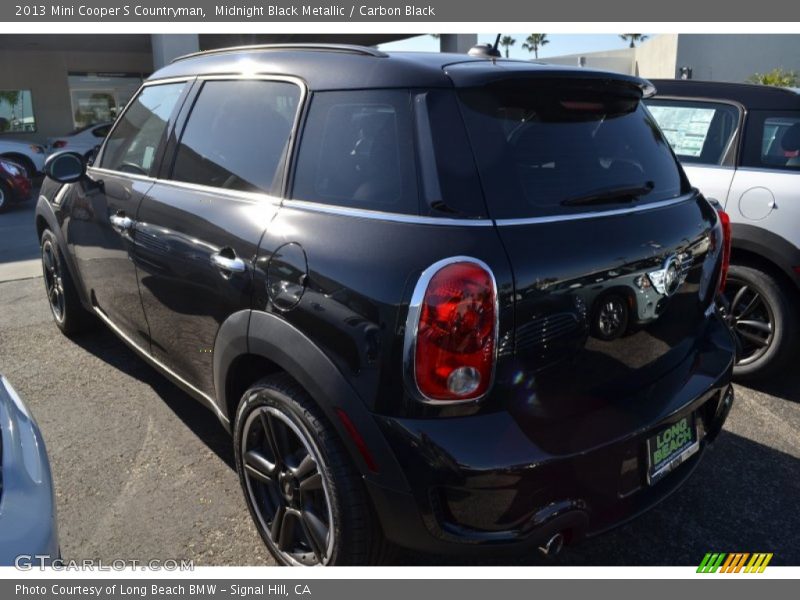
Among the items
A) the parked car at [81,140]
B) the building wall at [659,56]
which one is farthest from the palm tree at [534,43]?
the parked car at [81,140]

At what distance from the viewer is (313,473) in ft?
7.36

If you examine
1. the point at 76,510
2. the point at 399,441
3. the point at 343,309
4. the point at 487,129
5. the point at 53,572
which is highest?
the point at 487,129

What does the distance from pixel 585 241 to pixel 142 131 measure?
253 centimetres

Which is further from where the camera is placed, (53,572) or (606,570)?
(606,570)

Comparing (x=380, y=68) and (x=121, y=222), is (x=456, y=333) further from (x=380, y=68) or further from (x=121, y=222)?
(x=121, y=222)

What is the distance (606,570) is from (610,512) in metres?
0.41

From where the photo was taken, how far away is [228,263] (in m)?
2.46

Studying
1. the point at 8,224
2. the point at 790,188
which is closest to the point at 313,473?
the point at 790,188

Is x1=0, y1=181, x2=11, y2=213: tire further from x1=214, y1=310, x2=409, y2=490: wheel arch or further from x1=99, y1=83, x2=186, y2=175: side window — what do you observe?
x1=214, y1=310, x2=409, y2=490: wheel arch

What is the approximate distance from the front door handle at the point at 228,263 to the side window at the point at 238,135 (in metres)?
0.27

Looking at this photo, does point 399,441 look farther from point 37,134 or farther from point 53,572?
point 37,134

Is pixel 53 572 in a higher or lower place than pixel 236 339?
lower

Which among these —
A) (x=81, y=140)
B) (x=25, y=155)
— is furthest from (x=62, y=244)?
(x=81, y=140)

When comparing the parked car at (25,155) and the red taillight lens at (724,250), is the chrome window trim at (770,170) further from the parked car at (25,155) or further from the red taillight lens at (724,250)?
the parked car at (25,155)
